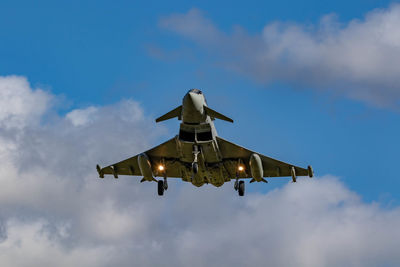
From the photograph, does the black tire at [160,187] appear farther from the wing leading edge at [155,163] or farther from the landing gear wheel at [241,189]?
the landing gear wheel at [241,189]

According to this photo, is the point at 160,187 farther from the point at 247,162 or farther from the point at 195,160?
the point at 247,162

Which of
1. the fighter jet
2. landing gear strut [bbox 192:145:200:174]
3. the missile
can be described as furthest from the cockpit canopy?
the missile

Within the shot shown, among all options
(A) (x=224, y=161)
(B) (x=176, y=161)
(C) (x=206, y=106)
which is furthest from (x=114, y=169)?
(C) (x=206, y=106)

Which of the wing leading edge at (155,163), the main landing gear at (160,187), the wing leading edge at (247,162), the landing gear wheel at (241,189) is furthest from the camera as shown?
the main landing gear at (160,187)

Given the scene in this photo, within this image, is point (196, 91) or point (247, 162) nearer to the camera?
point (196, 91)

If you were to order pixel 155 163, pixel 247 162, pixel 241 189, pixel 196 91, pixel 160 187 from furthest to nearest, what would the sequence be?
pixel 160 187 → pixel 241 189 → pixel 155 163 → pixel 247 162 → pixel 196 91

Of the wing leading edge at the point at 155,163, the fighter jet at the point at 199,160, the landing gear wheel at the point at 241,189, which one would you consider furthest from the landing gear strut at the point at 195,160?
the landing gear wheel at the point at 241,189

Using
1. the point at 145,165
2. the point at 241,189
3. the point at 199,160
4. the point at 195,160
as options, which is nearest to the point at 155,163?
the point at 145,165

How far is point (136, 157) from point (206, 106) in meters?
12.0

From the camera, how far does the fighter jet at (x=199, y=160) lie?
141 feet

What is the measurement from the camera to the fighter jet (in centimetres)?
4306

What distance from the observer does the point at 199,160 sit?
47125mm

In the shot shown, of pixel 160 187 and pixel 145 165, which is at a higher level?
pixel 145 165

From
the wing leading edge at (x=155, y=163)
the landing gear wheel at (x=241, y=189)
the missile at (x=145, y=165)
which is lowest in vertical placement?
the landing gear wheel at (x=241, y=189)
